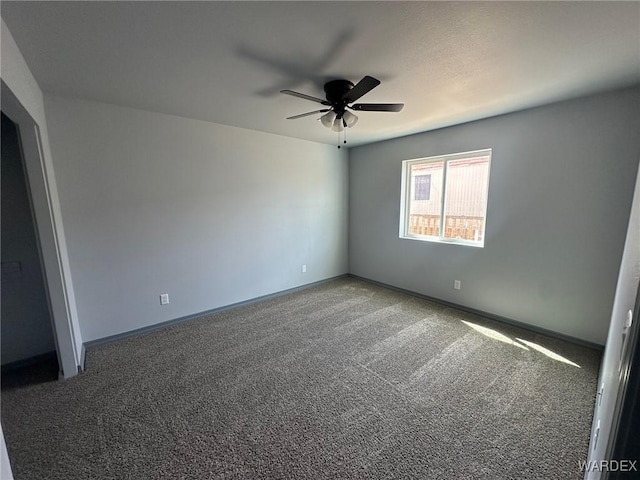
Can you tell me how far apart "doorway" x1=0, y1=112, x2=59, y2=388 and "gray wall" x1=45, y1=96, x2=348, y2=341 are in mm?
299

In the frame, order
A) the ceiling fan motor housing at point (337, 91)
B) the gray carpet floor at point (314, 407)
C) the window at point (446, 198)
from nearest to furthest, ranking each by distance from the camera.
→ 1. the gray carpet floor at point (314, 407)
2. the ceiling fan motor housing at point (337, 91)
3. the window at point (446, 198)

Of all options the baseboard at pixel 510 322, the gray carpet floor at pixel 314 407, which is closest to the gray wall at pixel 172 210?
the gray carpet floor at pixel 314 407

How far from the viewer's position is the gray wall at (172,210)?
2.58 metres

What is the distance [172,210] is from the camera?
122 inches

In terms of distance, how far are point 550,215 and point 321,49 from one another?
279 centimetres

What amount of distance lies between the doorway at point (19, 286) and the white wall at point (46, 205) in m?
0.21

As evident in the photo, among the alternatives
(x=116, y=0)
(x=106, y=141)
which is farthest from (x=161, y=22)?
(x=106, y=141)

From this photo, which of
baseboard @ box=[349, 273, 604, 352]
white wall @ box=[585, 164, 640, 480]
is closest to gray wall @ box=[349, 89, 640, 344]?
baseboard @ box=[349, 273, 604, 352]

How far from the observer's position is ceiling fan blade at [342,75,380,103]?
169 centimetres

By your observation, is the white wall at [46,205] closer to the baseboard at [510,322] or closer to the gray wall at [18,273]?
the gray wall at [18,273]

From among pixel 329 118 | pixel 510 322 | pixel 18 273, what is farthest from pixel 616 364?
pixel 18 273

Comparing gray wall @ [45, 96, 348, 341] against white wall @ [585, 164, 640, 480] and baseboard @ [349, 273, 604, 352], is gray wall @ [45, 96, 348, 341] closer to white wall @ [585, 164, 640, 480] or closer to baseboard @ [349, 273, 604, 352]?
baseboard @ [349, 273, 604, 352]

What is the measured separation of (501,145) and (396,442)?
10.4 ft

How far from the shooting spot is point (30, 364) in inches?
97.3
